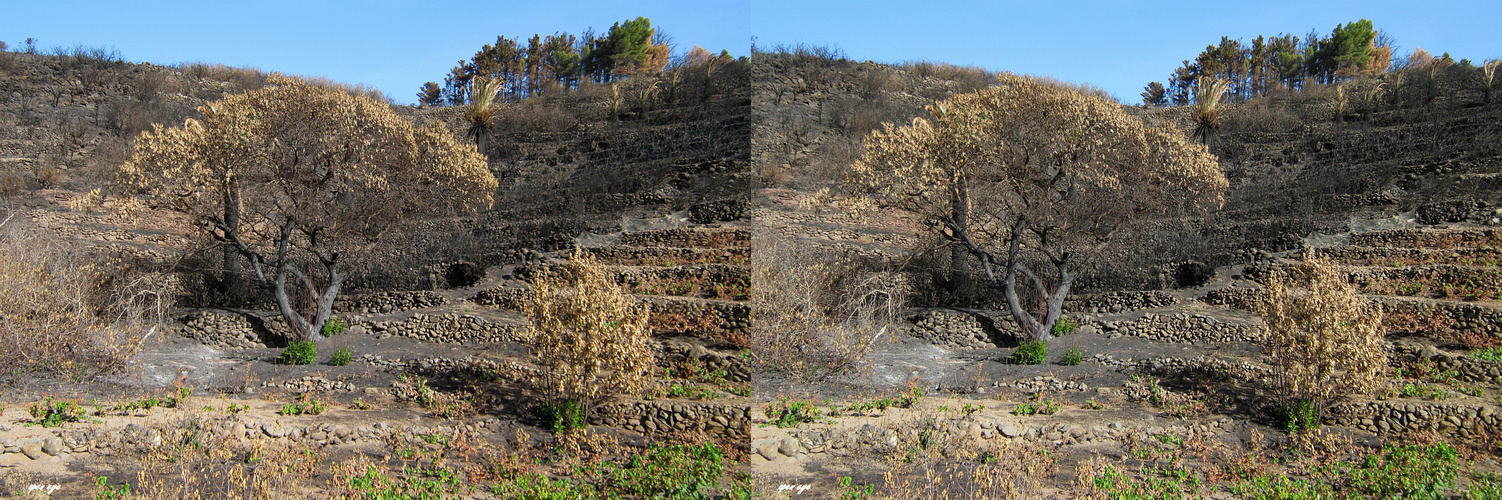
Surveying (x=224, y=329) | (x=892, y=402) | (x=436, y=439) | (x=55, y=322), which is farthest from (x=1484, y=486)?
(x=224, y=329)

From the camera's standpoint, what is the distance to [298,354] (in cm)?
1658

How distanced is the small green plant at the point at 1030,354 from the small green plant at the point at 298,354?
14.0 m

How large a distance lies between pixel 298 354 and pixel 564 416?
7.15m

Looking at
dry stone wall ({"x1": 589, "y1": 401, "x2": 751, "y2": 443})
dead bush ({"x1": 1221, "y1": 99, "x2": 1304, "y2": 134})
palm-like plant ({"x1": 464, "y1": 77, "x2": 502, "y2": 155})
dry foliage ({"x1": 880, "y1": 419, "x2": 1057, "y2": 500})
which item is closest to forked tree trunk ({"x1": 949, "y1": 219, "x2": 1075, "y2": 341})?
dry foliage ({"x1": 880, "y1": 419, "x2": 1057, "y2": 500})

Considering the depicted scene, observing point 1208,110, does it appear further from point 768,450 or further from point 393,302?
point 393,302

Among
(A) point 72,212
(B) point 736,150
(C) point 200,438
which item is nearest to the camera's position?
(C) point 200,438

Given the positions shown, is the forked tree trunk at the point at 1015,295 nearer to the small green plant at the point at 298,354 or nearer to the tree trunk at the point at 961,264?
the tree trunk at the point at 961,264

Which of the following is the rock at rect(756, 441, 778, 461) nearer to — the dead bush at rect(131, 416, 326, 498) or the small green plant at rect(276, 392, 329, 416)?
the dead bush at rect(131, 416, 326, 498)

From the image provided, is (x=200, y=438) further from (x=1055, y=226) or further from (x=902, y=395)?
(x=1055, y=226)

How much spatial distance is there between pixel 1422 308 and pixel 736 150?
22545 millimetres

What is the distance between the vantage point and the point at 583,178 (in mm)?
36156

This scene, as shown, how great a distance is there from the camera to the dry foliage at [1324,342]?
12.6 meters

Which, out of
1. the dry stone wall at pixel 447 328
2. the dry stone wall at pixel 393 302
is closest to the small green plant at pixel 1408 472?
the dry stone wall at pixel 447 328

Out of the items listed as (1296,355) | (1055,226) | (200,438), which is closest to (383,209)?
(200,438)
